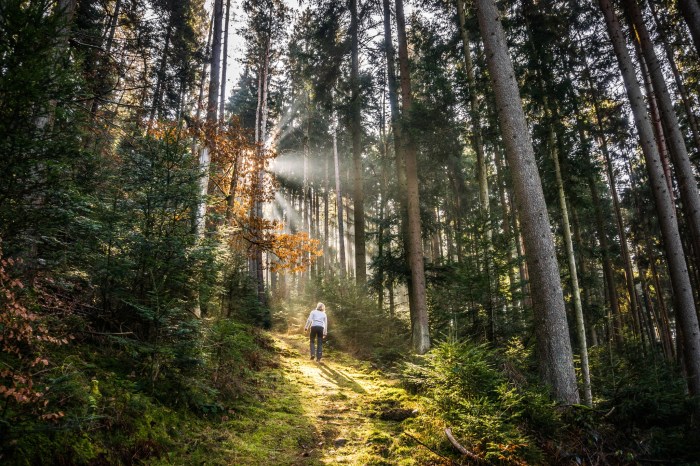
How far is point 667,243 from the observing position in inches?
321

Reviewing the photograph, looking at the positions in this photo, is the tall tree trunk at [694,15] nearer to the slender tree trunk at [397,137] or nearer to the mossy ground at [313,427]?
the slender tree trunk at [397,137]

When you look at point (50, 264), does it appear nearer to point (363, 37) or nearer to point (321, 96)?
point (321, 96)

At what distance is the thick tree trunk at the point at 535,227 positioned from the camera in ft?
18.1

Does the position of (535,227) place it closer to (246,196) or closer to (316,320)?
(316,320)

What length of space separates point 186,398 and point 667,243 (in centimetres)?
1101

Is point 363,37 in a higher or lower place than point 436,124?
higher

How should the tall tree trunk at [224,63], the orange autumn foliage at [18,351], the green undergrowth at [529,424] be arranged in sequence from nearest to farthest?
the orange autumn foliage at [18,351], the green undergrowth at [529,424], the tall tree trunk at [224,63]

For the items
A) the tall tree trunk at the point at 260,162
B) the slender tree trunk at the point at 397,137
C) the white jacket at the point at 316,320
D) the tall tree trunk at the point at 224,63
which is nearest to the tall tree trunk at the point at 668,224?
the slender tree trunk at the point at 397,137

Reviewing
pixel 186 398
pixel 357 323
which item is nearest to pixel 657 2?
pixel 357 323

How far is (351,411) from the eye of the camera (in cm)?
664

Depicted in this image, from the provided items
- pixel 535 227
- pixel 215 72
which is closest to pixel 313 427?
pixel 535 227

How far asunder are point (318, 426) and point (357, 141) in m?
13.7

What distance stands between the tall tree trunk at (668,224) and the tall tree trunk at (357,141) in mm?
9379

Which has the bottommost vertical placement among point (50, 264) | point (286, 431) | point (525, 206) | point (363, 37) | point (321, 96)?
point (286, 431)
